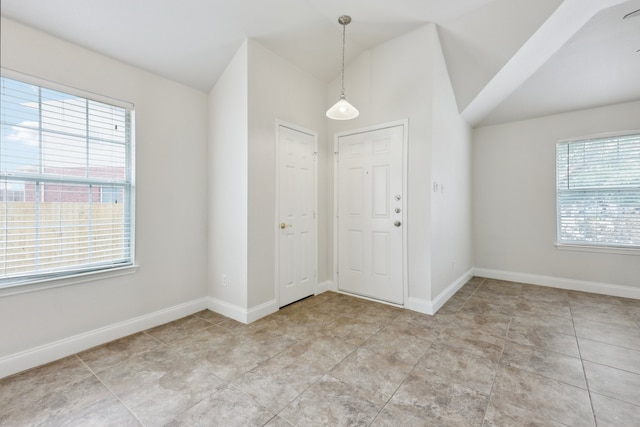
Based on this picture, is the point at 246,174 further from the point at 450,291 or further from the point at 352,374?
the point at 450,291

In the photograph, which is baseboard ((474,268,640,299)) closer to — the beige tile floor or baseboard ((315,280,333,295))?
the beige tile floor

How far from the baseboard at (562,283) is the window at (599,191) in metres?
0.54

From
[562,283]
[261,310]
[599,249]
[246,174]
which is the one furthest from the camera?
[562,283]

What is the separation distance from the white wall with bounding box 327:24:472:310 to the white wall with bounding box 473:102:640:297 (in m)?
1.28

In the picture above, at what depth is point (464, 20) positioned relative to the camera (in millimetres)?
2807

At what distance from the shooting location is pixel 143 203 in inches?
107

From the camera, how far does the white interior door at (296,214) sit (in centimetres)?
323

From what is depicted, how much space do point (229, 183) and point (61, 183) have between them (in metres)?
1.35

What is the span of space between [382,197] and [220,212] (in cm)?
192

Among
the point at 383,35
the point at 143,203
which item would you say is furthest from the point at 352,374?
the point at 383,35

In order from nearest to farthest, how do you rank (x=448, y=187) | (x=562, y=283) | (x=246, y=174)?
(x=246, y=174), (x=448, y=187), (x=562, y=283)

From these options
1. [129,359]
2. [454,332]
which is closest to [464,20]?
[454,332]

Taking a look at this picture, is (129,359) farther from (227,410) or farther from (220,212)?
(220,212)

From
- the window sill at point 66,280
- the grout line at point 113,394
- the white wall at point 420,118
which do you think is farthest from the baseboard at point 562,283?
the window sill at point 66,280
